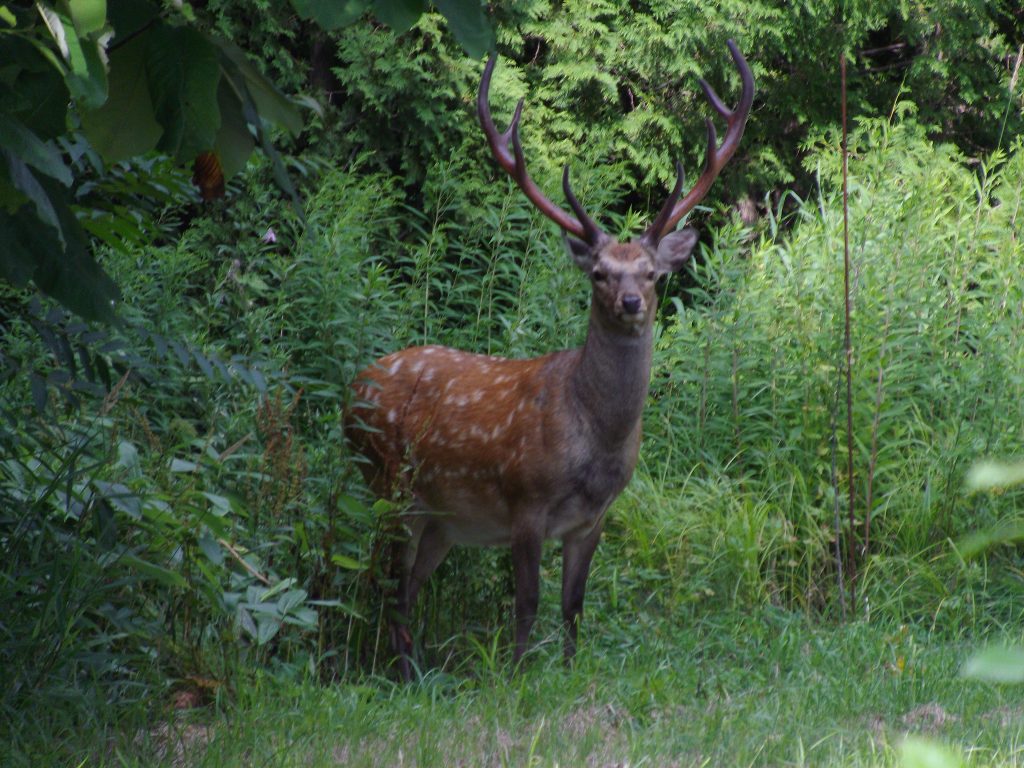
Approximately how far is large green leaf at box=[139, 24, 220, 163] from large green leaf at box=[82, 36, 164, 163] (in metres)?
0.03

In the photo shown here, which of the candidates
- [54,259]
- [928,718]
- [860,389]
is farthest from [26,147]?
→ [860,389]

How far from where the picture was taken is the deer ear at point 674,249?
20.9ft

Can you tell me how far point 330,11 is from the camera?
6.77 feet

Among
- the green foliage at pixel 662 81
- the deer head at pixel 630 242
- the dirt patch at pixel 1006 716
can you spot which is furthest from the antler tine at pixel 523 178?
the dirt patch at pixel 1006 716

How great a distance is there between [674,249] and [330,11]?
4516 millimetres

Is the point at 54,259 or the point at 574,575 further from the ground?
the point at 54,259

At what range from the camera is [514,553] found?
5.95m

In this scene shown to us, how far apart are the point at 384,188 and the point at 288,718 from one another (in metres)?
4.81

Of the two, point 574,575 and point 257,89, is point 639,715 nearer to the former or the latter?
point 574,575

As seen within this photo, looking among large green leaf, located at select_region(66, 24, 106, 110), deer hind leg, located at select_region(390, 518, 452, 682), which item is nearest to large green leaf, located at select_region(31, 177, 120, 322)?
large green leaf, located at select_region(66, 24, 106, 110)

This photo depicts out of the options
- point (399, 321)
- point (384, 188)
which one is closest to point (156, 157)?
point (399, 321)

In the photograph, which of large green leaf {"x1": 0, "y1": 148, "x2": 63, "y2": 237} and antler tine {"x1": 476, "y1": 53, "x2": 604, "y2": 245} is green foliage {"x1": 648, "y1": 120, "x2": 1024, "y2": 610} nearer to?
antler tine {"x1": 476, "y1": 53, "x2": 604, "y2": 245}

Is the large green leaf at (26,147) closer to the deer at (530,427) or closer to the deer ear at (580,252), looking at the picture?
the deer at (530,427)

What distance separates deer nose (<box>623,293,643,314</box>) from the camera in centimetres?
592
